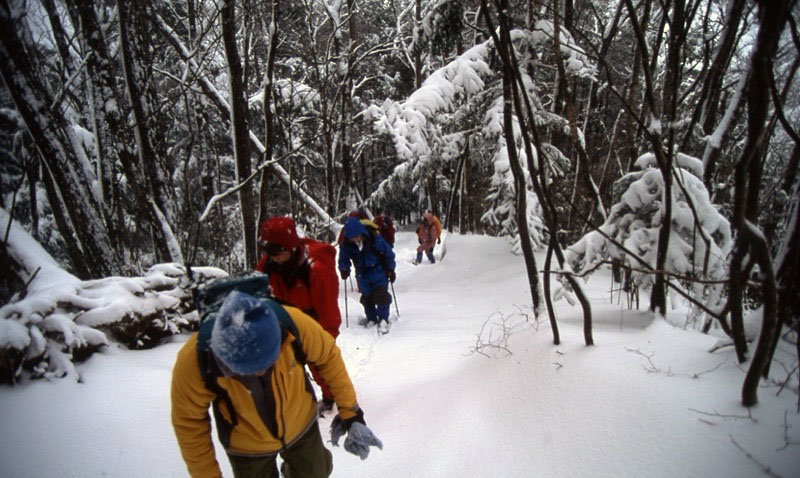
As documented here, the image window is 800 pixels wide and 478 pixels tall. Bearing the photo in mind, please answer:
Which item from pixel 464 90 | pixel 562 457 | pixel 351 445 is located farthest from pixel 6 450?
pixel 464 90

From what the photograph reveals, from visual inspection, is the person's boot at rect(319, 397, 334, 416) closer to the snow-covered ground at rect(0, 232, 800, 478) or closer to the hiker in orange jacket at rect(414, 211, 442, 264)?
the snow-covered ground at rect(0, 232, 800, 478)

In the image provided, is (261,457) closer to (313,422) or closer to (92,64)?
(313,422)

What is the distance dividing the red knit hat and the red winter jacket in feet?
0.58

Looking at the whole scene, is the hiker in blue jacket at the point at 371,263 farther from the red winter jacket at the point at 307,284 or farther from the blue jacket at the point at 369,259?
the red winter jacket at the point at 307,284

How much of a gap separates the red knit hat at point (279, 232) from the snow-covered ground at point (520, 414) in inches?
60.9

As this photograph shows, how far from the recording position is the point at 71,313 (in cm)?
316

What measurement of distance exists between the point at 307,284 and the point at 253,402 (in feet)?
4.75

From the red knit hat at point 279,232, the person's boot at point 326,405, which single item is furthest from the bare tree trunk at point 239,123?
the person's boot at point 326,405

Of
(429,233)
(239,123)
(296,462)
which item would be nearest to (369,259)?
(239,123)

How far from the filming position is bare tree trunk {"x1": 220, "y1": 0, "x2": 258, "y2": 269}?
5230mm

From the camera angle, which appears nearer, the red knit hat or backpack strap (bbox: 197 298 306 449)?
backpack strap (bbox: 197 298 306 449)

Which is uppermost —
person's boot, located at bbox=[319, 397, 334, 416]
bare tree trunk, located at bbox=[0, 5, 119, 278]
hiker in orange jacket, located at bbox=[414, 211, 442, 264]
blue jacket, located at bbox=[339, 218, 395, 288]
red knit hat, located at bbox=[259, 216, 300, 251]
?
bare tree trunk, located at bbox=[0, 5, 119, 278]

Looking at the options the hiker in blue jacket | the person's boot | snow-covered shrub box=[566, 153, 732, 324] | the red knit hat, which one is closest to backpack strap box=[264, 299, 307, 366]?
the red knit hat

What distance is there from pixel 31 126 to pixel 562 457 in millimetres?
6173
